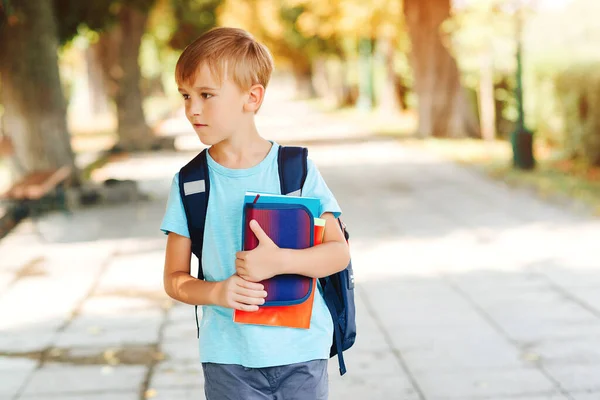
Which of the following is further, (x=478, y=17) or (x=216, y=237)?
(x=478, y=17)

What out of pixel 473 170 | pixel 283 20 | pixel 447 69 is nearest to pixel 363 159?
pixel 473 170

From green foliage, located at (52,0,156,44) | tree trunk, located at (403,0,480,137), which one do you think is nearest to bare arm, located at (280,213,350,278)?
green foliage, located at (52,0,156,44)

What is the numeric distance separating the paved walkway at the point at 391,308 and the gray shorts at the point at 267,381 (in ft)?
7.34

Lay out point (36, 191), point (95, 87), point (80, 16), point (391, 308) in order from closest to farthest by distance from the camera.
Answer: point (391, 308)
point (36, 191)
point (80, 16)
point (95, 87)

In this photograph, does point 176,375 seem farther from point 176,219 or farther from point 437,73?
point 437,73

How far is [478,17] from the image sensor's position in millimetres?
17875

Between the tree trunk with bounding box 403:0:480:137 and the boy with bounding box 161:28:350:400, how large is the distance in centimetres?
1922

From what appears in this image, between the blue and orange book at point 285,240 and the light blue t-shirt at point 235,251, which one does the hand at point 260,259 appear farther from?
the light blue t-shirt at point 235,251

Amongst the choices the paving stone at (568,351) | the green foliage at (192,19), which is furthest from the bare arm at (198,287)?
the green foliage at (192,19)

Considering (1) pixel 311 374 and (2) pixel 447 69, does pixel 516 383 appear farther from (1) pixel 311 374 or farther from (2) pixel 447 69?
(2) pixel 447 69

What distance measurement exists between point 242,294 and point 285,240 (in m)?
0.18

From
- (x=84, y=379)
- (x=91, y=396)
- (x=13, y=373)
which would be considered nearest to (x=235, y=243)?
(x=91, y=396)

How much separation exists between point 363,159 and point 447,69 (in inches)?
187

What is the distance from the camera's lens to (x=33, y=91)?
496 inches
